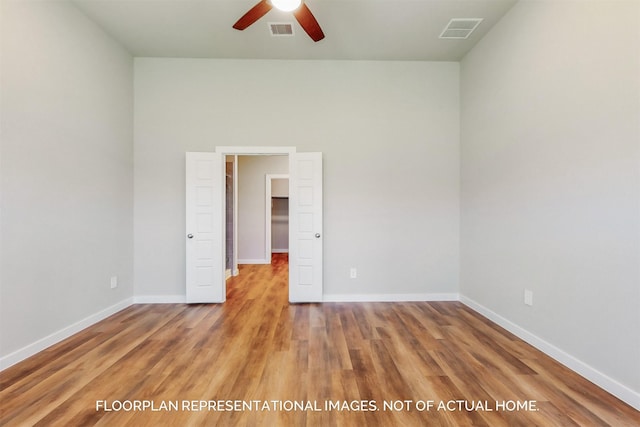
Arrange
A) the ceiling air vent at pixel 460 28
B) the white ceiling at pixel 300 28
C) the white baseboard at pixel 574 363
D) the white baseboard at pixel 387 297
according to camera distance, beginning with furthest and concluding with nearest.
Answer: the white baseboard at pixel 387 297
the ceiling air vent at pixel 460 28
the white ceiling at pixel 300 28
the white baseboard at pixel 574 363

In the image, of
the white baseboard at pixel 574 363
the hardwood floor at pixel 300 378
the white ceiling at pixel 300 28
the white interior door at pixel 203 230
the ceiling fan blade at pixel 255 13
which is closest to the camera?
the hardwood floor at pixel 300 378

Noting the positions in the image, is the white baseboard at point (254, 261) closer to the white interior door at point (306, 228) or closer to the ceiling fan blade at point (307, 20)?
the white interior door at point (306, 228)

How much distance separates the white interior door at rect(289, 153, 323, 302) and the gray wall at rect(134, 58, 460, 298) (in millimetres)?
148

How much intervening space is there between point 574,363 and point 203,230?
3.99 m

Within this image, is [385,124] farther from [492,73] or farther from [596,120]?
[596,120]

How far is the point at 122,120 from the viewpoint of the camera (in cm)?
343

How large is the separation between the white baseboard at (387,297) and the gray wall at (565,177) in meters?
0.48

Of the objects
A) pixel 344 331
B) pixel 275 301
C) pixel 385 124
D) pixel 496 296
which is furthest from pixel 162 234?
pixel 496 296

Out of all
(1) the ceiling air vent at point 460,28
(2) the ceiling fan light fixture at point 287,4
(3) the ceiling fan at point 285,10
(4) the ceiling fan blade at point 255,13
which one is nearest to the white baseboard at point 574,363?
(1) the ceiling air vent at point 460,28

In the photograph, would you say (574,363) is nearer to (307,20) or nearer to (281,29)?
(307,20)

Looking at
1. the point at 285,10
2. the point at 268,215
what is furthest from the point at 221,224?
the point at 268,215

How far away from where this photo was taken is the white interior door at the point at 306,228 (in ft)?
12.0

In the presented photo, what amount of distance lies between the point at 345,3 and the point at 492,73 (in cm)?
184

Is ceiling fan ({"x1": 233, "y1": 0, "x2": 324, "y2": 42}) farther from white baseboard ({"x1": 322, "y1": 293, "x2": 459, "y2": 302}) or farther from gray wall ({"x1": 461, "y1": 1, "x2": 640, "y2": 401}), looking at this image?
white baseboard ({"x1": 322, "y1": 293, "x2": 459, "y2": 302})
